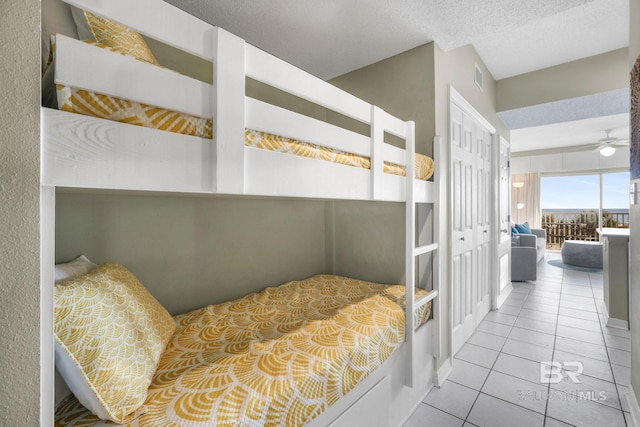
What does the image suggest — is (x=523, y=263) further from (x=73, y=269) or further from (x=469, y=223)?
(x=73, y=269)

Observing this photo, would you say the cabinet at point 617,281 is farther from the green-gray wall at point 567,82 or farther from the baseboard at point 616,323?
the green-gray wall at point 567,82

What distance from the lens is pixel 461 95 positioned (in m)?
2.50

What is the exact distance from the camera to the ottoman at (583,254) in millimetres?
5328

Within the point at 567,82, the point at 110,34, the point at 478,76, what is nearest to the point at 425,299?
the point at 110,34

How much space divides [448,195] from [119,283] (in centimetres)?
213

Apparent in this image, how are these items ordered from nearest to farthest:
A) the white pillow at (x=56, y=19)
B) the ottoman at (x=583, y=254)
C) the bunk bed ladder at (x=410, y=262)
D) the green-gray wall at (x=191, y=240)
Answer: the white pillow at (x=56, y=19)
the green-gray wall at (x=191, y=240)
the bunk bed ladder at (x=410, y=262)
the ottoman at (x=583, y=254)

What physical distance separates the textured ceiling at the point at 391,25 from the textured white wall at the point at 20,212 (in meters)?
1.49

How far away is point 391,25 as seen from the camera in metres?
1.92

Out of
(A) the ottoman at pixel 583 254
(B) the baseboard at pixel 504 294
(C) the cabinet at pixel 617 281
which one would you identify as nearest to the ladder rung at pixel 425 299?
(B) the baseboard at pixel 504 294

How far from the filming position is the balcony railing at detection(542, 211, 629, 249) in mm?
7316

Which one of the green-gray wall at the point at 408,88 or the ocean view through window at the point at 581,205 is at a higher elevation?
the green-gray wall at the point at 408,88

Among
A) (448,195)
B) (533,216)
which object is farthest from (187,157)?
(533,216)

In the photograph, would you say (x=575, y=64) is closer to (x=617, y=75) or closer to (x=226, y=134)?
(x=617, y=75)

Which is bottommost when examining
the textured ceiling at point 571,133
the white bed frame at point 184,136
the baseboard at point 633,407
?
the baseboard at point 633,407
